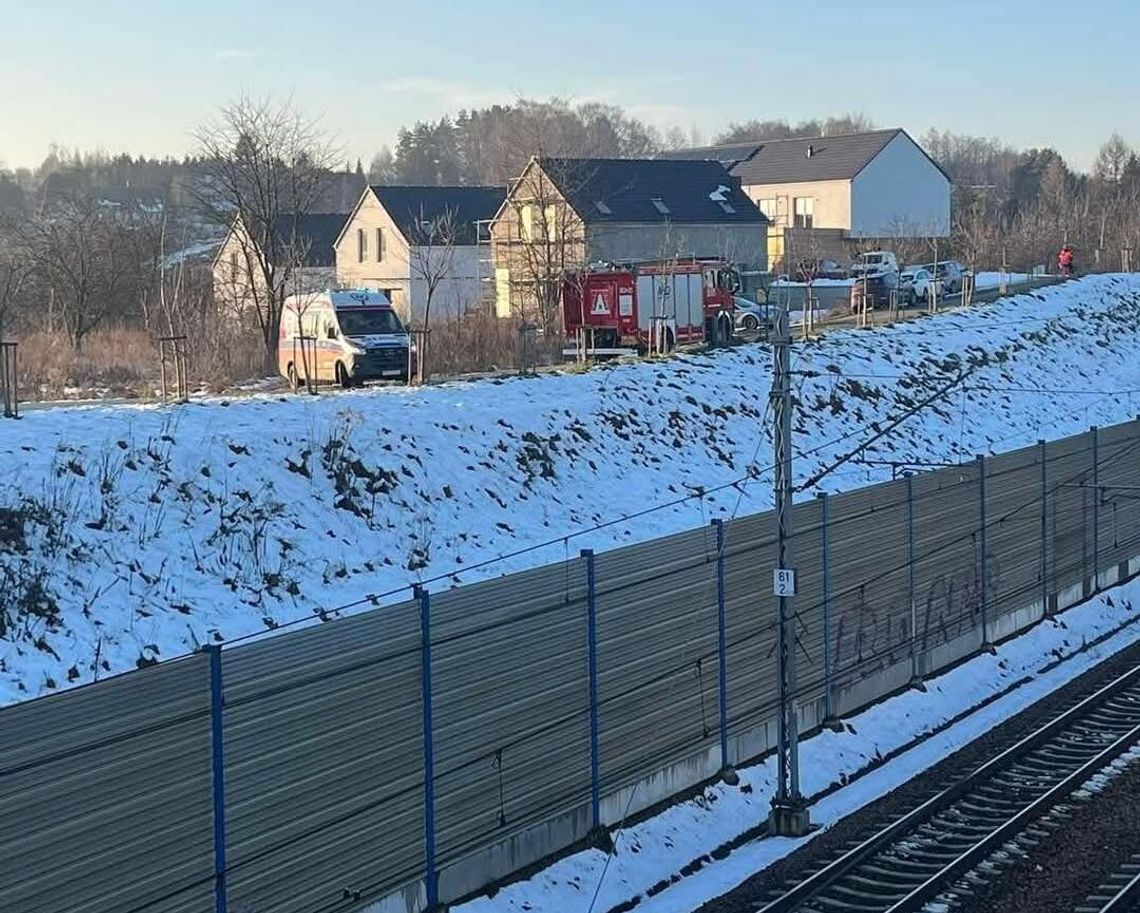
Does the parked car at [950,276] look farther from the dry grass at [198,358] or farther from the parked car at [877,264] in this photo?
the dry grass at [198,358]

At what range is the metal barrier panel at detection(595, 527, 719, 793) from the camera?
48.5ft

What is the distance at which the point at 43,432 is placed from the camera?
21.2 meters

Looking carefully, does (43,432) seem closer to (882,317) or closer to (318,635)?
(318,635)

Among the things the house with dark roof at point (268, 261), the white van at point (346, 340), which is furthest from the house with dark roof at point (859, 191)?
the white van at point (346, 340)

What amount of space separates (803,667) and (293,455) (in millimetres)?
8730

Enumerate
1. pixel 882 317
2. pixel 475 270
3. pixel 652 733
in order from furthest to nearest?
Result: pixel 475 270
pixel 882 317
pixel 652 733

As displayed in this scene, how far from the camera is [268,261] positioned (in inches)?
1711

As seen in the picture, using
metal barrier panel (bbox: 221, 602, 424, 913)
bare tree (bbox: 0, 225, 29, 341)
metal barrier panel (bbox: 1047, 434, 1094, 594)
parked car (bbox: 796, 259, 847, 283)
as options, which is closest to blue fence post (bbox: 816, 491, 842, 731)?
metal barrier panel (bbox: 221, 602, 424, 913)

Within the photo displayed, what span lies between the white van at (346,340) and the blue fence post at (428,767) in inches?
827

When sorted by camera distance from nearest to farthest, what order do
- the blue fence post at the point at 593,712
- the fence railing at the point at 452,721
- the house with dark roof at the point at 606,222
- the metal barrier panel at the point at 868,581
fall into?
the fence railing at the point at 452,721 < the blue fence post at the point at 593,712 < the metal barrier panel at the point at 868,581 < the house with dark roof at the point at 606,222

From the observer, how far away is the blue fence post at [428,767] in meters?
12.4

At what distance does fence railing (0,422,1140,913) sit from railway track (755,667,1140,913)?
2.25m

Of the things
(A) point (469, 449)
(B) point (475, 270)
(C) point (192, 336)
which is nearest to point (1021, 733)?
(A) point (469, 449)

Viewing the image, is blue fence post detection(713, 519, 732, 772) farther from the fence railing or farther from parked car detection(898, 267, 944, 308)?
parked car detection(898, 267, 944, 308)
